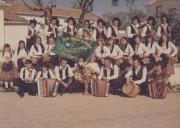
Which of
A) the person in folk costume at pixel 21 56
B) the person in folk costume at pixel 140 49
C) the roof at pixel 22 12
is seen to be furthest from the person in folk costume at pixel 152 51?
the roof at pixel 22 12

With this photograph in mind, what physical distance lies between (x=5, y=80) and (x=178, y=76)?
543 cm

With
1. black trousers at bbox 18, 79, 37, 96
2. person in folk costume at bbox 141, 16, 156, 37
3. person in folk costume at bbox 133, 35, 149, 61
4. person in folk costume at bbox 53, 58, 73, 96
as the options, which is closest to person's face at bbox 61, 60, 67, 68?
person in folk costume at bbox 53, 58, 73, 96

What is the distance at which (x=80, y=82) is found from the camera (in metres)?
14.9

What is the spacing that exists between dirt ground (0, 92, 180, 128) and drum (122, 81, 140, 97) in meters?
0.18

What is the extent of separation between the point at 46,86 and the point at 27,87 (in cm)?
68

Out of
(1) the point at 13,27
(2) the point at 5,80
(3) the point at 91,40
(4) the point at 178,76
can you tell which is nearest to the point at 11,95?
(2) the point at 5,80

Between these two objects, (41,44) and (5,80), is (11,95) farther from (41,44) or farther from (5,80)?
(41,44)

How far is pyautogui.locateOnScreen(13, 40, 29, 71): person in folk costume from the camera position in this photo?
15.1m

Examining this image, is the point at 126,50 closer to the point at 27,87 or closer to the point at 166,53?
the point at 166,53

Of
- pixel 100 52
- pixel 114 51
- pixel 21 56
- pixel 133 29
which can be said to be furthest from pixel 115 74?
pixel 21 56

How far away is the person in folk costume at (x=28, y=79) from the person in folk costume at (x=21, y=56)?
28cm

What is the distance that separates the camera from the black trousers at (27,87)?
48.1 feet

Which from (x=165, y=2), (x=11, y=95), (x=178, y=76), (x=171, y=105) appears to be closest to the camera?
(x=171, y=105)

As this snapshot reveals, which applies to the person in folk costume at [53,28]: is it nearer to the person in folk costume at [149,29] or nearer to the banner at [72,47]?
the banner at [72,47]
